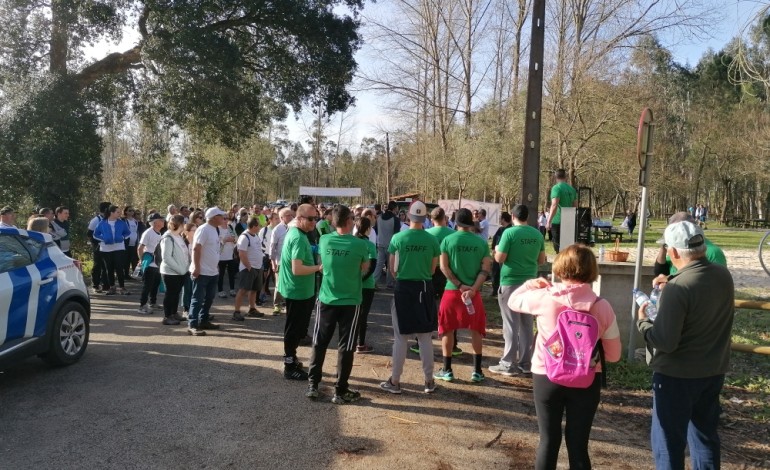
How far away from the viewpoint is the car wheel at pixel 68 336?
5758mm

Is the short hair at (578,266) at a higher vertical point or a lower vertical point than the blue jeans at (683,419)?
higher

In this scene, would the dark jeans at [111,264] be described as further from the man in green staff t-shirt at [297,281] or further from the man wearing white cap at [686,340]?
the man wearing white cap at [686,340]

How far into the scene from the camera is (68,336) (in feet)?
19.8

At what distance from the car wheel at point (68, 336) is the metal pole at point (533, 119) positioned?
22.8 ft

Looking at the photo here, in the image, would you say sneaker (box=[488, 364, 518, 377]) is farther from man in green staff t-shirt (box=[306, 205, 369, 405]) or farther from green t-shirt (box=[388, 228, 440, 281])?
man in green staff t-shirt (box=[306, 205, 369, 405])

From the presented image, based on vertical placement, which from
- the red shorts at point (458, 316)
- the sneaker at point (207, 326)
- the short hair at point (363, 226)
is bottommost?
the sneaker at point (207, 326)

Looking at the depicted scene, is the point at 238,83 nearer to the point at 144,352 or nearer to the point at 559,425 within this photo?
the point at 144,352

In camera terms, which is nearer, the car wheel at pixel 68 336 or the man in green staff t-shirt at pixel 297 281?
the man in green staff t-shirt at pixel 297 281

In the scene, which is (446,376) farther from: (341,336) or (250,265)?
(250,265)

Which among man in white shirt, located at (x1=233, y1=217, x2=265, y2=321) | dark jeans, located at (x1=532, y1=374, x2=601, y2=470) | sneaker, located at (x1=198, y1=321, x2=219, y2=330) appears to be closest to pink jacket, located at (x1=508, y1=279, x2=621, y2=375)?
dark jeans, located at (x1=532, y1=374, x2=601, y2=470)

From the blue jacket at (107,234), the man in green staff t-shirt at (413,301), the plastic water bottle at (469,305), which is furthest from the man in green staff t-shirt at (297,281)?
the blue jacket at (107,234)

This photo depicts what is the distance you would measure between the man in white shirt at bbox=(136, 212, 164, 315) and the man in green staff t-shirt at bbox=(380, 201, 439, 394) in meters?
5.27

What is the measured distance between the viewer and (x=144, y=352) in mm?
6680

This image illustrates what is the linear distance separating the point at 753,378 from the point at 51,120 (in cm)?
1791
